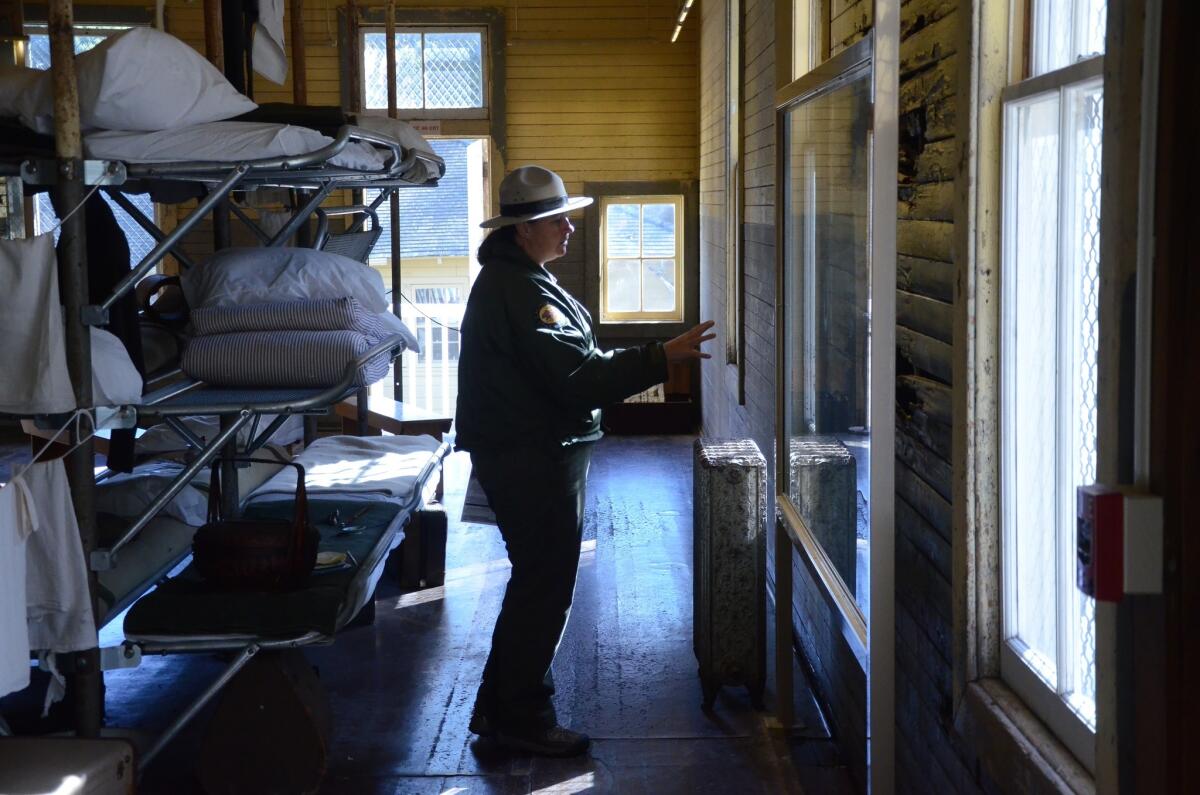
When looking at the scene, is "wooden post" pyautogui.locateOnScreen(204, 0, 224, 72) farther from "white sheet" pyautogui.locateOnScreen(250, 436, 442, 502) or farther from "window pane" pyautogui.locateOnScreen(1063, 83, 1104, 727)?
"window pane" pyautogui.locateOnScreen(1063, 83, 1104, 727)

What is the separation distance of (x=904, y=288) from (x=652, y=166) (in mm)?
9379

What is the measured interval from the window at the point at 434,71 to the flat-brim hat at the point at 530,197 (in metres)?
7.76

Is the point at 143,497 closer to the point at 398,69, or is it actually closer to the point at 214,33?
the point at 214,33

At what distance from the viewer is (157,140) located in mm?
3768

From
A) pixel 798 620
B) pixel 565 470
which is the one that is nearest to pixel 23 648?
pixel 565 470

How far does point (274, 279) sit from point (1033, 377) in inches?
122

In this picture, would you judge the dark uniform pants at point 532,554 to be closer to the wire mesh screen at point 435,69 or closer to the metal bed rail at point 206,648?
the metal bed rail at point 206,648

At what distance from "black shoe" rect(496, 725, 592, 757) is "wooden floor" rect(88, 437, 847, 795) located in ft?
0.13

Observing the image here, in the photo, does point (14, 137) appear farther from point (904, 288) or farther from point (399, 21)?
point (399, 21)

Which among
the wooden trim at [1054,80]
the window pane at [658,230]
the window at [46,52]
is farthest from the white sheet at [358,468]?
the window at [46,52]

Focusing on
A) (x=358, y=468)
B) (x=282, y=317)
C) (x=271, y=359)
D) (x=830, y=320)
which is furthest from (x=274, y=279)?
(x=830, y=320)

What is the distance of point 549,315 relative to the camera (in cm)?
445

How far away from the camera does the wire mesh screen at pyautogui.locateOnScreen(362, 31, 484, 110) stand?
12.2 m

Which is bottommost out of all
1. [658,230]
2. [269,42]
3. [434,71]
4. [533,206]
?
[533,206]
